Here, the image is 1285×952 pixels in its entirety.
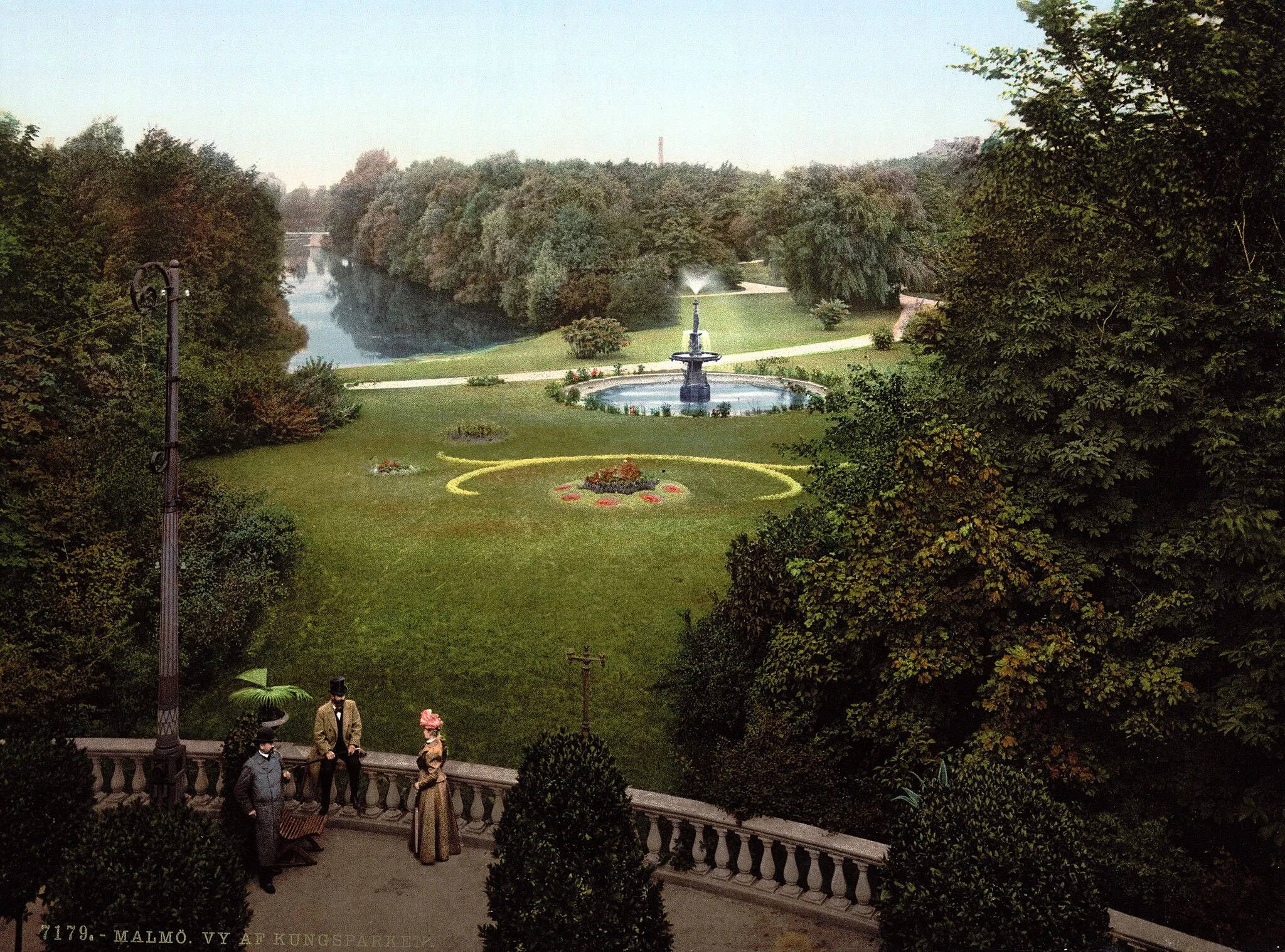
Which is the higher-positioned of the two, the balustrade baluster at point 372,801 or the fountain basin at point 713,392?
the fountain basin at point 713,392

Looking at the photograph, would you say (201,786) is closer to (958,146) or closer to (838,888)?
(838,888)

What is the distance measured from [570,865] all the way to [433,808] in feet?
10.9

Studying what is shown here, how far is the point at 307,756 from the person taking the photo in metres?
13.8

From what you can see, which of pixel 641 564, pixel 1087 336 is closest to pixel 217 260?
pixel 641 564

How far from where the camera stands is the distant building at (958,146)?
38100 mm

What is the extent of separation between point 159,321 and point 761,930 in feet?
82.1

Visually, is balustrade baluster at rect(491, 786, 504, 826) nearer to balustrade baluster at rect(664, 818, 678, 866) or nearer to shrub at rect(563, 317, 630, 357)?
balustrade baluster at rect(664, 818, 678, 866)

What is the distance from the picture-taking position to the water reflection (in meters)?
46.8

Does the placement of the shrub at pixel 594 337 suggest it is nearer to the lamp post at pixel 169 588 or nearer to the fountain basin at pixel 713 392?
the fountain basin at pixel 713 392

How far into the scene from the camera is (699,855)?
1249cm

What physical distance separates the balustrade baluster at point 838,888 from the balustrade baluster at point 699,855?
1302mm

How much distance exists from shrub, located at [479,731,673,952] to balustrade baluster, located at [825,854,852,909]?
2.44 m

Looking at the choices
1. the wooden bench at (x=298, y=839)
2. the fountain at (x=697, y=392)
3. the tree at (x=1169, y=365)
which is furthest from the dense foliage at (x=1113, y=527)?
the fountain at (x=697, y=392)

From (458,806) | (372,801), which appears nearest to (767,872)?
(458,806)
